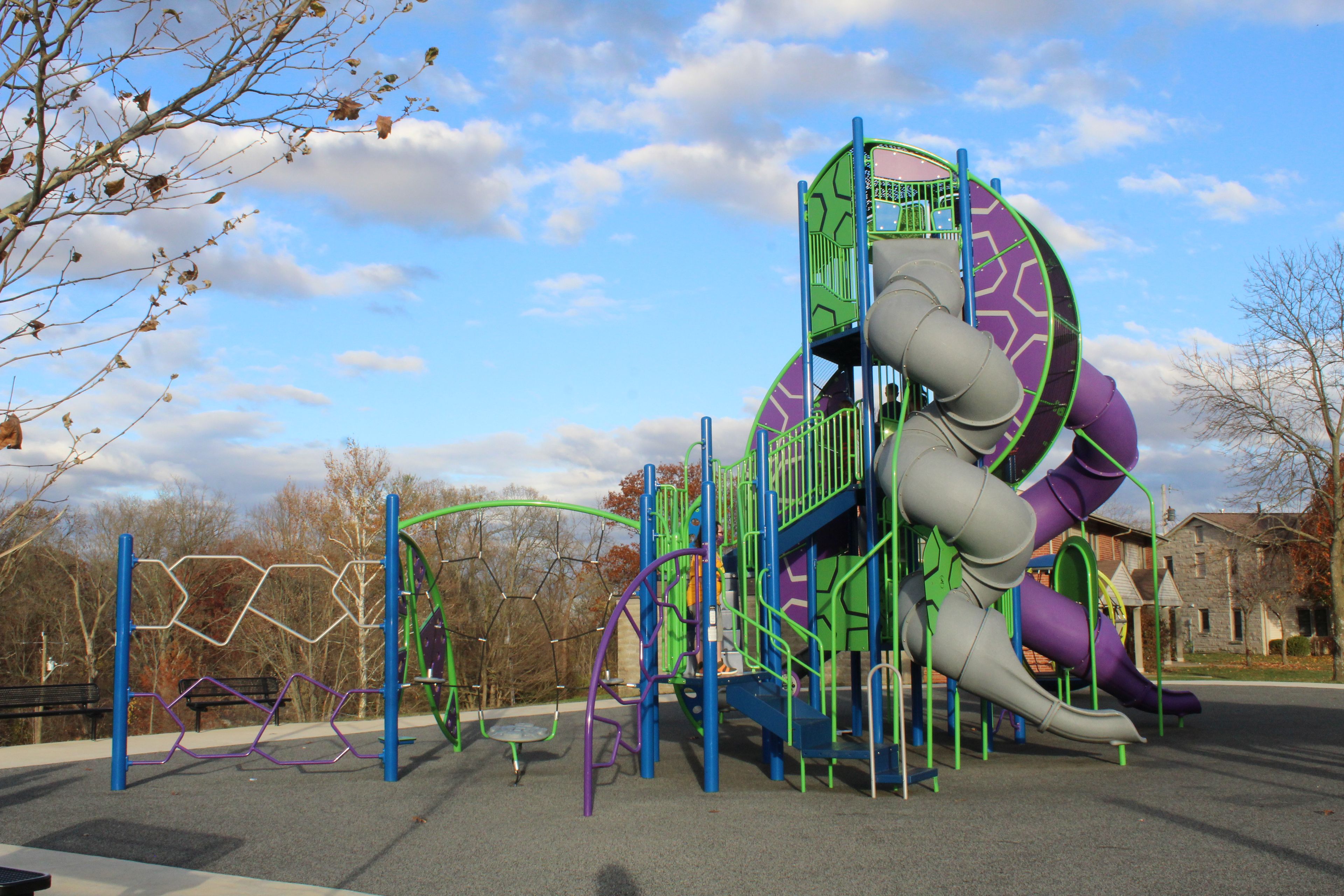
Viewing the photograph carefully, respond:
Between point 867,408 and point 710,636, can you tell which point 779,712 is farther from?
point 867,408

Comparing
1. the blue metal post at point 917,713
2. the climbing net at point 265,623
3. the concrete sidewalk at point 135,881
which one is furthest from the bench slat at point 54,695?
the blue metal post at point 917,713

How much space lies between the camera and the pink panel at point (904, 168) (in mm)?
11008

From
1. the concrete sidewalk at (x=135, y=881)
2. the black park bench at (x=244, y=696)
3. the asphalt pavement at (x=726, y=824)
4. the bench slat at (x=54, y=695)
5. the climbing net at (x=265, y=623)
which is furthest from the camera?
the bench slat at (x=54, y=695)

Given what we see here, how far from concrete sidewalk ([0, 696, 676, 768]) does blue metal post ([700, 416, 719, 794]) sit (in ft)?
7.78

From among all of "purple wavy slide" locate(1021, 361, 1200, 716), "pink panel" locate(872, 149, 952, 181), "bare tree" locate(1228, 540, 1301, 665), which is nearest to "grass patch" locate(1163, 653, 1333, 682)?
"bare tree" locate(1228, 540, 1301, 665)

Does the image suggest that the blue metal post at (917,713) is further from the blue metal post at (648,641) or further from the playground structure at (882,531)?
the blue metal post at (648,641)

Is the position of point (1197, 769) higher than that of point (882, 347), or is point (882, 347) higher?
point (882, 347)

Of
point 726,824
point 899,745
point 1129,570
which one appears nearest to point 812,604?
point 899,745

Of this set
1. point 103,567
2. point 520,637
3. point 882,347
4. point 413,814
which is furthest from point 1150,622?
point 103,567

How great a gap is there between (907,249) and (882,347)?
5.72ft

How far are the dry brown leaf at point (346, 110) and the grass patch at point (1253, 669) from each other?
68.2ft

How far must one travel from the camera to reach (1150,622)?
35.2 metres

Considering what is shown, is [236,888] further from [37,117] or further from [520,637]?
[520,637]

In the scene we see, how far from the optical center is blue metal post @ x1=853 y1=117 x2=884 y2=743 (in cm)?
948
